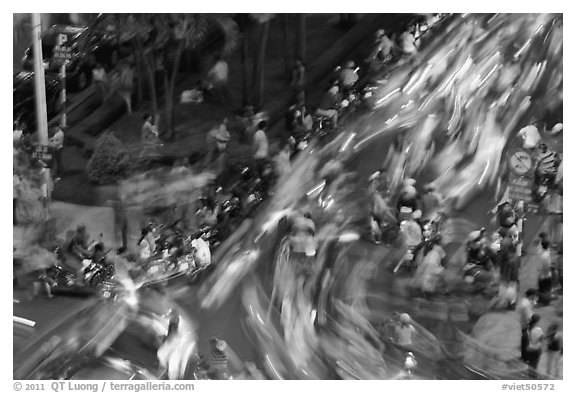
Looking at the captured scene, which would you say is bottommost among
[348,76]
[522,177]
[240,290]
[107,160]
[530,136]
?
[240,290]

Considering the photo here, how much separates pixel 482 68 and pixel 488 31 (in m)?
0.23

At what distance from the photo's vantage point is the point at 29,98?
17.2 ft

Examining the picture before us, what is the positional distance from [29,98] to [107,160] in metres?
0.61

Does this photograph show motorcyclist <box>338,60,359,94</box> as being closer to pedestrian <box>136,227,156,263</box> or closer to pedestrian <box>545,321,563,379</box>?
pedestrian <box>136,227,156,263</box>

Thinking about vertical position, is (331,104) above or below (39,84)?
below

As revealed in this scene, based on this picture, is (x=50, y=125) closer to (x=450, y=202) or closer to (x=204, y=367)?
(x=204, y=367)

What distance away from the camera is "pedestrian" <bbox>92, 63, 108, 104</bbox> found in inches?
207

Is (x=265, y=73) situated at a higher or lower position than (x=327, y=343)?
higher

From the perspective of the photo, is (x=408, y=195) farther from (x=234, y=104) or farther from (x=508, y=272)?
(x=234, y=104)

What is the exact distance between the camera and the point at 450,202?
5.27 metres

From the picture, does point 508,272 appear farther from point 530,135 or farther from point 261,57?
point 261,57

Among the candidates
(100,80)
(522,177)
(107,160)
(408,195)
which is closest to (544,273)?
(522,177)

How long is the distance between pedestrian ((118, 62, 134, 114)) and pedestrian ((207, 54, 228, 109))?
1.55 ft

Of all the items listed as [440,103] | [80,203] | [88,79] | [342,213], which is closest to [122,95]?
[88,79]
